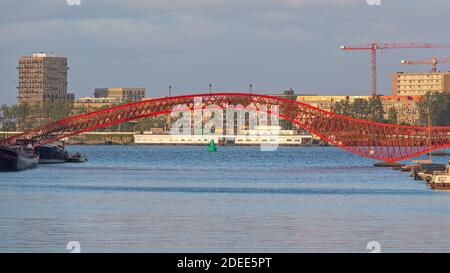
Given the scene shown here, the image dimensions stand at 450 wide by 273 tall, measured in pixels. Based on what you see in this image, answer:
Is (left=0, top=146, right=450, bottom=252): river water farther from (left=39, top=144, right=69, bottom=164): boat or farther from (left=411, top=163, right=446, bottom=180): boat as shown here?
(left=39, top=144, right=69, bottom=164): boat

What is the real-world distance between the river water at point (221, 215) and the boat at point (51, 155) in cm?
5102

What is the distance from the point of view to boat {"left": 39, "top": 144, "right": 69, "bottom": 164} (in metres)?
158

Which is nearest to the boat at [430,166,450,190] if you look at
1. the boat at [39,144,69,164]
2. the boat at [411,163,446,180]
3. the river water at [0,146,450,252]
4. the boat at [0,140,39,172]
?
the river water at [0,146,450,252]

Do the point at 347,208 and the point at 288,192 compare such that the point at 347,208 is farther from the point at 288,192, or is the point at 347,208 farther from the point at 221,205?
the point at 288,192

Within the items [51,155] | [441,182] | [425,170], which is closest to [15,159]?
[51,155]

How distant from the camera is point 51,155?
525 ft

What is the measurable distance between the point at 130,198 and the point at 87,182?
78.1ft

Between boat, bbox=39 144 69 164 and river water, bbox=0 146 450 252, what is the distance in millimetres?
51016

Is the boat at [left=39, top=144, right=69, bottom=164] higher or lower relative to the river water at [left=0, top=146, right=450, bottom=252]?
higher

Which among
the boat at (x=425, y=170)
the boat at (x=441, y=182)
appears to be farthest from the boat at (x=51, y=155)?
the boat at (x=441, y=182)

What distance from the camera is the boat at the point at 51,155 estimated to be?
158 m

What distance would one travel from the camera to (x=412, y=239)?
173ft
